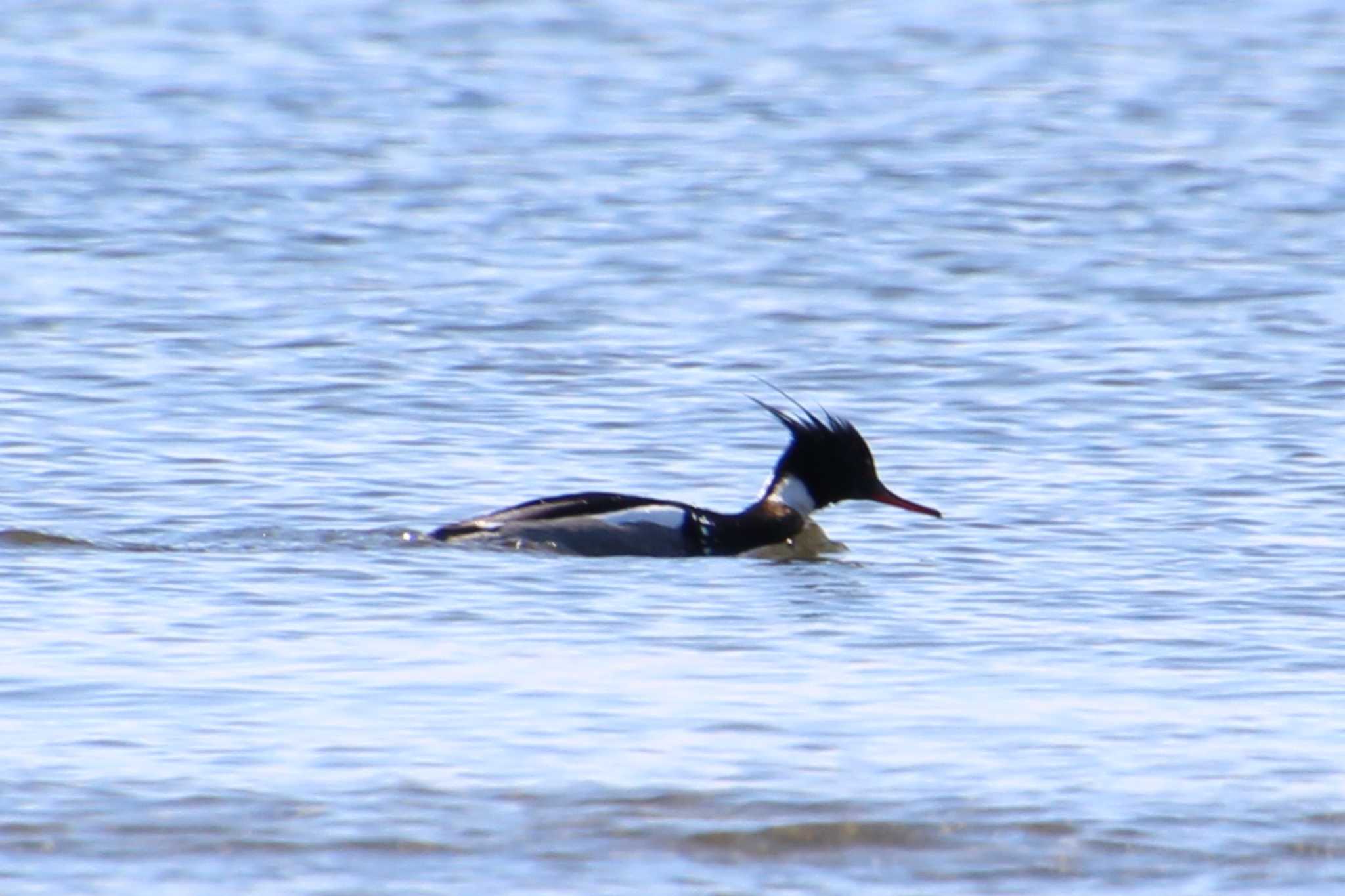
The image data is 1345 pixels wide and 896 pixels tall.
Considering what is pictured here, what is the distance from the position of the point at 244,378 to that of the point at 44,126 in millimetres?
11360

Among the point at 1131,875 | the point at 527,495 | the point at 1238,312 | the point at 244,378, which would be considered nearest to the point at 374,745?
Answer: the point at 1131,875

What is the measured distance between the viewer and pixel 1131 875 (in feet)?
20.5

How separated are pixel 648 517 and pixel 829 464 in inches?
49.8

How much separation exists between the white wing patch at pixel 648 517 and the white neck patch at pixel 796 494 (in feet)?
3.13

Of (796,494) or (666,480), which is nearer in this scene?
(796,494)

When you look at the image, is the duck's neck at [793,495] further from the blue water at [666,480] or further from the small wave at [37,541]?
the small wave at [37,541]

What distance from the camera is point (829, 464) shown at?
37.8ft

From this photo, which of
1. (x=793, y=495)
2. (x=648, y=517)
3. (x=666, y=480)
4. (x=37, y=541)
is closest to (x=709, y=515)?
(x=648, y=517)

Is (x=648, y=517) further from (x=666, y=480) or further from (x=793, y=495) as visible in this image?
(x=666, y=480)

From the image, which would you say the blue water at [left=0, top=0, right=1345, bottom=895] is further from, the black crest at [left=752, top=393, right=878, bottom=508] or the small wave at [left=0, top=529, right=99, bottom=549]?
the black crest at [left=752, top=393, right=878, bottom=508]

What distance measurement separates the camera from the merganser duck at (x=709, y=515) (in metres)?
10.3

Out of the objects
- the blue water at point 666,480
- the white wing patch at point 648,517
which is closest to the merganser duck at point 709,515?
the white wing patch at point 648,517

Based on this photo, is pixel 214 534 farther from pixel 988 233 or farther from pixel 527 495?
pixel 988 233

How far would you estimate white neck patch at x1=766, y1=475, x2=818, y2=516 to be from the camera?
37.9 feet
